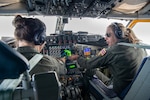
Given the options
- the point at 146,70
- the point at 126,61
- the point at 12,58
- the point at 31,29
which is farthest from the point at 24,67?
the point at 126,61

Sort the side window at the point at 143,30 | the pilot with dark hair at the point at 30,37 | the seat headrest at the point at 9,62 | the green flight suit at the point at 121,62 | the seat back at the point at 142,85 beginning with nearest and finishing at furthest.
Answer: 1. the seat headrest at the point at 9,62
2. the pilot with dark hair at the point at 30,37
3. the seat back at the point at 142,85
4. the green flight suit at the point at 121,62
5. the side window at the point at 143,30

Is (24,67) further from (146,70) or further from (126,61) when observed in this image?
(126,61)

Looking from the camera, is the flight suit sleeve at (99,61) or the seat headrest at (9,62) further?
the flight suit sleeve at (99,61)

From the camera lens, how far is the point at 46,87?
27.6 inches

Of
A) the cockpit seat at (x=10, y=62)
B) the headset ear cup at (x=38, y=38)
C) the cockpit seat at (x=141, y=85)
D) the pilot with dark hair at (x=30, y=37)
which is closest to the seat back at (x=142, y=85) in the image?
the cockpit seat at (x=141, y=85)

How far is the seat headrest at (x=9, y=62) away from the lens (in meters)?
0.60

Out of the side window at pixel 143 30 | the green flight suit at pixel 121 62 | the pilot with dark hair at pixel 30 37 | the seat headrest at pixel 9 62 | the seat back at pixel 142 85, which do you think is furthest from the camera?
the side window at pixel 143 30

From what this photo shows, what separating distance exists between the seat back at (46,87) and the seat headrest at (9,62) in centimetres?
9

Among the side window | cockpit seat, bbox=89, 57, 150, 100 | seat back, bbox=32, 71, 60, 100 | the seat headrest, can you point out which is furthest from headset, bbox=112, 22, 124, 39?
the side window

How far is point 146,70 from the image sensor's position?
56.8 inches

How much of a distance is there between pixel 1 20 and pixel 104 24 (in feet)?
5.96

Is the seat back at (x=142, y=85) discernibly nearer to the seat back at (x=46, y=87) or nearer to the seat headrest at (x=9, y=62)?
the seat back at (x=46, y=87)

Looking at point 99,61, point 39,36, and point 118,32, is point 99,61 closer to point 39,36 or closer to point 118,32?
point 118,32

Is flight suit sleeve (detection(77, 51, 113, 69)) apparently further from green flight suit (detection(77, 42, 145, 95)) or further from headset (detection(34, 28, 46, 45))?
headset (detection(34, 28, 46, 45))
